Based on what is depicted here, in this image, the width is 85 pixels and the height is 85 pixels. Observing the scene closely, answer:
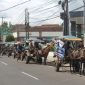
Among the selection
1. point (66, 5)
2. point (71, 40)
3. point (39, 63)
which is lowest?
point (39, 63)

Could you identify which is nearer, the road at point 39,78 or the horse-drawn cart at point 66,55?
the road at point 39,78

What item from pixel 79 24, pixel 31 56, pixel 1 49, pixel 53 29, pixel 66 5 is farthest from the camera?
pixel 53 29

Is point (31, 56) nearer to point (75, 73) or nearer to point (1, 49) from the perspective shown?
point (75, 73)

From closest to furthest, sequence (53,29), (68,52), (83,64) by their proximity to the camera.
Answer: (83,64) < (68,52) < (53,29)

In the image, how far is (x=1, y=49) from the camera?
63.4m

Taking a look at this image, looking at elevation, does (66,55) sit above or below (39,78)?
above

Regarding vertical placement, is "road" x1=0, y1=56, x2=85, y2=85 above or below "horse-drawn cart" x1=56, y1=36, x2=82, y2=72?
below

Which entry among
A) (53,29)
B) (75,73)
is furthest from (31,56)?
(53,29)

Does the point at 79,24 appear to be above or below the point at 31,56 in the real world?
above

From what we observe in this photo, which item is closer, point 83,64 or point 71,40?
point 83,64

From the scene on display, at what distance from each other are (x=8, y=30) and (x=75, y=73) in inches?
4098

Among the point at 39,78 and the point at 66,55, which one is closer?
the point at 39,78

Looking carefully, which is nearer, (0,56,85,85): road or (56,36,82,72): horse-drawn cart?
(0,56,85,85): road

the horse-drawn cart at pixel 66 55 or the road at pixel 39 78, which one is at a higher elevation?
the horse-drawn cart at pixel 66 55
